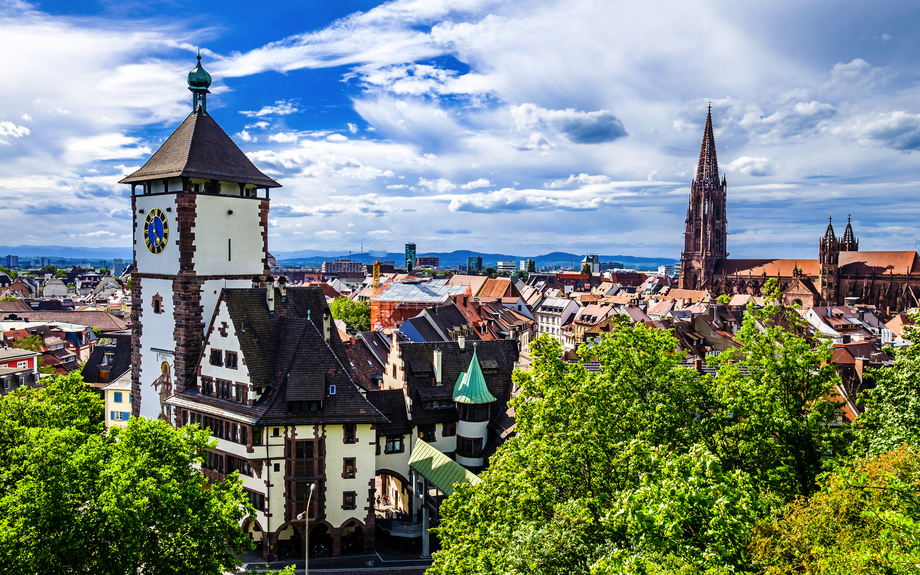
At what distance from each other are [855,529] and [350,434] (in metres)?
30.2

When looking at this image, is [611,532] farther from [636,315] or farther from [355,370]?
[636,315]

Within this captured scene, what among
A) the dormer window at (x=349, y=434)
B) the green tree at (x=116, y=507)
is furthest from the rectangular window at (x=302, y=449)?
the green tree at (x=116, y=507)

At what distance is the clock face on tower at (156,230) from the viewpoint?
4394 cm

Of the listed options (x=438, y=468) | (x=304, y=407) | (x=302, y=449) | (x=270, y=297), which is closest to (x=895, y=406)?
(x=438, y=468)

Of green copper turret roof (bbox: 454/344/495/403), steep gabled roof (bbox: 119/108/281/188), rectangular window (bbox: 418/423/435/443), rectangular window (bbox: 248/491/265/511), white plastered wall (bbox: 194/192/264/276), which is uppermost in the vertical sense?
steep gabled roof (bbox: 119/108/281/188)

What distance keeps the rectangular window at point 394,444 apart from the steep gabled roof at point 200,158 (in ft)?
64.5

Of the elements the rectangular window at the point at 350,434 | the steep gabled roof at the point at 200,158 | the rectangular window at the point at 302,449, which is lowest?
the rectangular window at the point at 302,449

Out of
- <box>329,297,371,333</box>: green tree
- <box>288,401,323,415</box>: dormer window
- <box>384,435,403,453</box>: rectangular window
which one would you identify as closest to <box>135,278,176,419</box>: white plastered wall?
<box>288,401,323,415</box>: dormer window

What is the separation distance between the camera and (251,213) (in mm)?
45938

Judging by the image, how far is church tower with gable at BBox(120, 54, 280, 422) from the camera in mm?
43094

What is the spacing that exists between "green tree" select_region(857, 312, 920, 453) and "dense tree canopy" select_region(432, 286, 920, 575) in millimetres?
131

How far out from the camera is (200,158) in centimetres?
4316

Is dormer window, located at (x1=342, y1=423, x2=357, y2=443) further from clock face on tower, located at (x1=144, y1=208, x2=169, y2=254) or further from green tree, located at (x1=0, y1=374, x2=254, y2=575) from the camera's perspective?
clock face on tower, located at (x1=144, y1=208, x2=169, y2=254)

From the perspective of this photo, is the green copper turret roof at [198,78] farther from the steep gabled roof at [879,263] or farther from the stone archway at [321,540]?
the steep gabled roof at [879,263]
